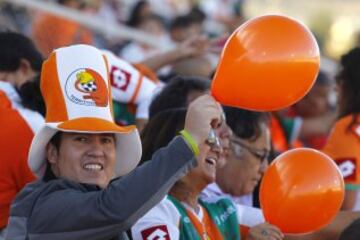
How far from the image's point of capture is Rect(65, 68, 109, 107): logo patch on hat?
333cm

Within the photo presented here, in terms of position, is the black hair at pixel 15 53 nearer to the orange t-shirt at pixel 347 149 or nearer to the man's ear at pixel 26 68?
the man's ear at pixel 26 68

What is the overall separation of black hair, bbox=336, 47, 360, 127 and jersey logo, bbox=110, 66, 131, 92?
106 cm

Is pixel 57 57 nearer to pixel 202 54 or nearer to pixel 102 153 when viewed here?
pixel 102 153

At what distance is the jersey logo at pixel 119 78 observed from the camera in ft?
16.5

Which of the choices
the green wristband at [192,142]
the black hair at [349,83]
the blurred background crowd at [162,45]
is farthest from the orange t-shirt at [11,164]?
the black hair at [349,83]

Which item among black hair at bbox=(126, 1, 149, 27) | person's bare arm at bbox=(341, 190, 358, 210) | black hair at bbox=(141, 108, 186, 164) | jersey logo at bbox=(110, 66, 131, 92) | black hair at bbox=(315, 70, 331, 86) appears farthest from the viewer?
black hair at bbox=(126, 1, 149, 27)

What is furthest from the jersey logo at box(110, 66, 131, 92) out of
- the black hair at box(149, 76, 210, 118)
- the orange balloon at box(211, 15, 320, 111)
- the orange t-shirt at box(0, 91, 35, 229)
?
the orange balloon at box(211, 15, 320, 111)

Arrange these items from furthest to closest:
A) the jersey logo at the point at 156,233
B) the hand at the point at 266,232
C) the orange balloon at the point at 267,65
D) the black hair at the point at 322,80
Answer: the black hair at the point at 322,80 → the hand at the point at 266,232 → the jersey logo at the point at 156,233 → the orange balloon at the point at 267,65

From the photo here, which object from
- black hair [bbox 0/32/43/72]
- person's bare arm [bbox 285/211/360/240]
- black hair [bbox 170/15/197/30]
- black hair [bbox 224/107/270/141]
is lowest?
black hair [bbox 170/15/197/30]

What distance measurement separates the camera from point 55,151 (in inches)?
134

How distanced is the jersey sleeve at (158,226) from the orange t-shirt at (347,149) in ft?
4.41

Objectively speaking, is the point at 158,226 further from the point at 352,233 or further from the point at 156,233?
the point at 352,233

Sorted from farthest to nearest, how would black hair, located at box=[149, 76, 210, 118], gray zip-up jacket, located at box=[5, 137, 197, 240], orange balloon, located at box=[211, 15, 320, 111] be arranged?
black hair, located at box=[149, 76, 210, 118] < orange balloon, located at box=[211, 15, 320, 111] < gray zip-up jacket, located at box=[5, 137, 197, 240]

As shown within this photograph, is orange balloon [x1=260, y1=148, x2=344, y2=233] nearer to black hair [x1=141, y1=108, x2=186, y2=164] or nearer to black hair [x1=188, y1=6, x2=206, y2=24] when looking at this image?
black hair [x1=141, y1=108, x2=186, y2=164]
